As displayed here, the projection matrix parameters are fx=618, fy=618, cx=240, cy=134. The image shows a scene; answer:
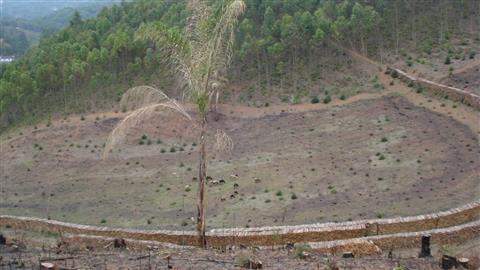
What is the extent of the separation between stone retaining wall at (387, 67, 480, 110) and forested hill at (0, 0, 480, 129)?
4.84m

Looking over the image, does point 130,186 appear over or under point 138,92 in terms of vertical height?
under

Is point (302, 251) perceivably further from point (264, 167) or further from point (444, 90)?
point (444, 90)

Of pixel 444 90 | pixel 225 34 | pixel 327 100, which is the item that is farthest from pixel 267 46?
pixel 225 34

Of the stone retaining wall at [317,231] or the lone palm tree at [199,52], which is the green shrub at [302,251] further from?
the lone palm tree at [199,52]

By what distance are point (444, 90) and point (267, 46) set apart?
13970 millimetres

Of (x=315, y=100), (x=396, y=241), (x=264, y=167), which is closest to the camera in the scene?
(x=396, y=241)

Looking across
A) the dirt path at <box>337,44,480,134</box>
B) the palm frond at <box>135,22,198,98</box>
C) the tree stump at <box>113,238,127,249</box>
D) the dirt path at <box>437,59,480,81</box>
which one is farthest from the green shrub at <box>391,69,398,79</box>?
the tree stump at <box>113,238,127,249</box>

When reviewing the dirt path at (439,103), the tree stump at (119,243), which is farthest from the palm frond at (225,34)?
the dirt path at (439,103)

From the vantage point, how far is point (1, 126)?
160 feet

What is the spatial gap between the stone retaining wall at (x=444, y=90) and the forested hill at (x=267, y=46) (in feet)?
15.9

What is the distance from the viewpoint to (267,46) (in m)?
45.7

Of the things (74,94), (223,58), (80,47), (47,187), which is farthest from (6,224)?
(80,47)

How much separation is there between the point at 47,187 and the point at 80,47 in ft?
72.5

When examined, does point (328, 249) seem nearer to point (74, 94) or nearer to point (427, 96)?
point (427, 96)
